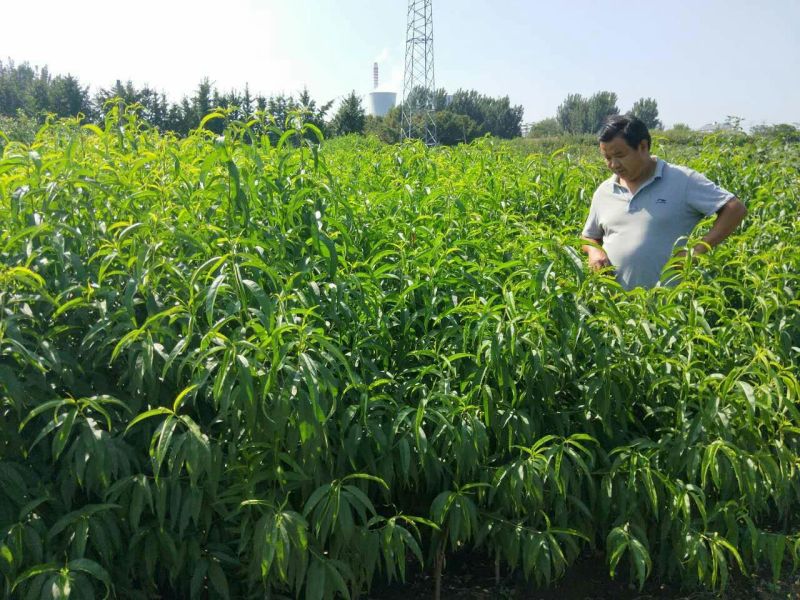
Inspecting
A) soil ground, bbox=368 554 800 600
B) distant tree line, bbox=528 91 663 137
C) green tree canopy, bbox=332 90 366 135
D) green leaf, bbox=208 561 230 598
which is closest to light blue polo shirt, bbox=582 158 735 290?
soil ground, bbox=368 554 800 600

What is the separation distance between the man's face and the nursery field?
75 centimetres

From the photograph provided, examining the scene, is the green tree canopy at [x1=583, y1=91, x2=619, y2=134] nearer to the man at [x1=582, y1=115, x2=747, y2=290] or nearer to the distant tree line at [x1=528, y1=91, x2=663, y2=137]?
the distant tree line at [x1=528, y1=91, x2=663, y2=137]

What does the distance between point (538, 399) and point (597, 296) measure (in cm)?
35

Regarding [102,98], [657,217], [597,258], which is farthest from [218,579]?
[102,98]

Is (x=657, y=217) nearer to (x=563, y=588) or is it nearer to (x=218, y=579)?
(x=563, y=588)

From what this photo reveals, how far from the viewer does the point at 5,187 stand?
2180 millimetres

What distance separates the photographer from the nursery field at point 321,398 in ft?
6.04

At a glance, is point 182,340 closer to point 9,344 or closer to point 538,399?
point 9,344

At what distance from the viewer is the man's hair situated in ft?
10.9

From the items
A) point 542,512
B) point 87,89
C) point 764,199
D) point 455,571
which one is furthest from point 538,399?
point 87,89

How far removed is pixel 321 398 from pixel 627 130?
2.08 metres

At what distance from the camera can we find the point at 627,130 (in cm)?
332

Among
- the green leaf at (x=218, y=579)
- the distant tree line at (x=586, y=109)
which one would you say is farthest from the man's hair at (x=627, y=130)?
the distant tree line at (x=586, y=109)

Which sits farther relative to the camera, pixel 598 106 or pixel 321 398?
A: pixel 598 106
